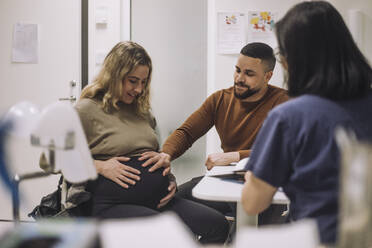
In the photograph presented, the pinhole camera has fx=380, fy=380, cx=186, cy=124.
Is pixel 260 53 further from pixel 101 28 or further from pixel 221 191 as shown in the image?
pixel 101 28

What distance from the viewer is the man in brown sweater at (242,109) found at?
7.25 ft

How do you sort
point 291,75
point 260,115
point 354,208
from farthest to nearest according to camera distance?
1. point 260,115
2. point 291,75
3. point 354,208

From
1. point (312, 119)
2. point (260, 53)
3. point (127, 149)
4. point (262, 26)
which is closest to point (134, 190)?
point (127, 149)

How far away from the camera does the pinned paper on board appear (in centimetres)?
297

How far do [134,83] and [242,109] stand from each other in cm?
73

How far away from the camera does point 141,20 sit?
3096mm

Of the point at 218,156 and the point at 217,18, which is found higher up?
the point at 217,18

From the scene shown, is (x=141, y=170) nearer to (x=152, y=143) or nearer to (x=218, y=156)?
(x=152, y=143)

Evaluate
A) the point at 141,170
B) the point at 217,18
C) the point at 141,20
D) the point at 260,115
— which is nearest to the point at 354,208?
the point at 141,170

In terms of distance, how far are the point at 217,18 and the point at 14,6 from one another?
1583 mm

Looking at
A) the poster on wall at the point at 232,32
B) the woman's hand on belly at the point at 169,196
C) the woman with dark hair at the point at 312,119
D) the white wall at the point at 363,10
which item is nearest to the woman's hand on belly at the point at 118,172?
the woman's hand on belly at the point at 169,196

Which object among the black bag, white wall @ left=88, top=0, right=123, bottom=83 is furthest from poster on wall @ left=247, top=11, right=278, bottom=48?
the black bag

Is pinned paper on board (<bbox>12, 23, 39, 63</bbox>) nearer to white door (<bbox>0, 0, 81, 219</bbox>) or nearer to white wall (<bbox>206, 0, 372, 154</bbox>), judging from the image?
white door (<bbox>0, 0, 81, 219</bbox>)

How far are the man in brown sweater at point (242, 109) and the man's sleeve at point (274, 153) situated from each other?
1.21 m
